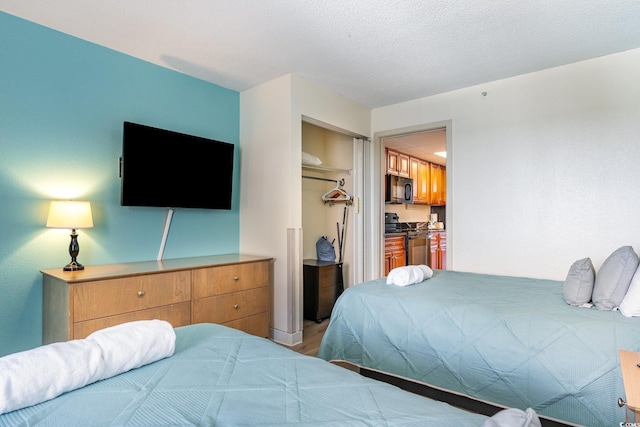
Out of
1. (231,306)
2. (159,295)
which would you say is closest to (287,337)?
(231,306)

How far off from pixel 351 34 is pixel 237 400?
2.42 m

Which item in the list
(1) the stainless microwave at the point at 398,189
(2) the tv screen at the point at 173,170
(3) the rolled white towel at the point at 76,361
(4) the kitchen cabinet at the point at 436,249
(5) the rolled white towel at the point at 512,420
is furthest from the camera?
(4) the kitchen cabinet at the point at 436,249

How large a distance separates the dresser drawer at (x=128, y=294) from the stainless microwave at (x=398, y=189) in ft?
11.5

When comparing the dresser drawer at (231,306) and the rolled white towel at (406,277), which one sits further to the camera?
the dresser drawer at (231,306)

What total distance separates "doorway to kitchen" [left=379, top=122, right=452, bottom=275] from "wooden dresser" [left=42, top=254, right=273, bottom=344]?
6.42ft

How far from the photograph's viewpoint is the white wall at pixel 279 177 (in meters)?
3.29

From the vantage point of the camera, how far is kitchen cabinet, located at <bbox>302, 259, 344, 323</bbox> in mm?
3867

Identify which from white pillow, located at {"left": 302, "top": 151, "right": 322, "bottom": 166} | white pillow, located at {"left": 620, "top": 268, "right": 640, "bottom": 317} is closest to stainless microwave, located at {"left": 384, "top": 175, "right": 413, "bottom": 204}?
white pillow, located at {"left": 302, "top": 151, "right": 322, "bottom": 166}

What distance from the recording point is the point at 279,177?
3.37 meters

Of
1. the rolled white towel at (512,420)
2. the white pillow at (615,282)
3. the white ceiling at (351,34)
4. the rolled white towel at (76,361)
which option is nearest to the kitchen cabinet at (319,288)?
the white ceiling at (351,34)

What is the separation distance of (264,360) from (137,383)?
1.28 ft

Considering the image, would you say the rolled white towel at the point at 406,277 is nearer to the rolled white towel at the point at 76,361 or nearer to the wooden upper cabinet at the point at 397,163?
the rolled white towel at the point at 76,361

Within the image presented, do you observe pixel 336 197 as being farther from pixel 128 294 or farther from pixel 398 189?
pixel 128 294

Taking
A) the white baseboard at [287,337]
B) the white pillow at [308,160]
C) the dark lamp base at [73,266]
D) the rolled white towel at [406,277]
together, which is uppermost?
the white pillow at [308,160]
